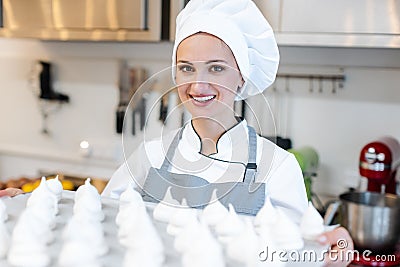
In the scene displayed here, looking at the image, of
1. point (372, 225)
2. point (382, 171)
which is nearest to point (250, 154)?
point (372, 225)

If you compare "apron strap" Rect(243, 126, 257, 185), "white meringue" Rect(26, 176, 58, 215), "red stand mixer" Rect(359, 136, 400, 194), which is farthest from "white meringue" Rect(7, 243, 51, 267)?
"red stand mixer" Rect(359, 136, 400, 194)

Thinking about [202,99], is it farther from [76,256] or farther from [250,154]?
[76,256]

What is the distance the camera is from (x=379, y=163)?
122 centimetres

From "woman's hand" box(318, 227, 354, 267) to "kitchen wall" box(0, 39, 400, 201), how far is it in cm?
56

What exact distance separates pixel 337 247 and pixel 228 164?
0.22 m

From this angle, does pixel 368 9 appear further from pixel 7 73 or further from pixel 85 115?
pixel 7 73

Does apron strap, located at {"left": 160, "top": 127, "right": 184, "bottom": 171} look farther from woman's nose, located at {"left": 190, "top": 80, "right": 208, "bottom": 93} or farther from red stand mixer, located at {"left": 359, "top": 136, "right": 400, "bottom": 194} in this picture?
red stand mixer, located at {"left": 359, "top": 136, "right": 400, "bottom": 194}

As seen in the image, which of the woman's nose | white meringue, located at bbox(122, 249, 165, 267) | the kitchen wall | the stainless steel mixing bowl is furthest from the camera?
the kitchen wall

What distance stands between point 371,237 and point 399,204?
0.12 m

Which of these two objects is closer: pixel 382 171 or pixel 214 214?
pixel 214 214

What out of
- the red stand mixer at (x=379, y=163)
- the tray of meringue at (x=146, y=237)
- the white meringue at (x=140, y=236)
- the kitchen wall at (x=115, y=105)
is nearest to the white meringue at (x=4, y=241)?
the tray of meringue at (x=146, y=237)

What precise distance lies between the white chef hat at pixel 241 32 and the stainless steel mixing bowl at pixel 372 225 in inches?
16.1

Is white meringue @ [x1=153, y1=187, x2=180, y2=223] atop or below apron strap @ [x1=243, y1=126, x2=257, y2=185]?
below

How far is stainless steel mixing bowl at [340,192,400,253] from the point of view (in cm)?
110
